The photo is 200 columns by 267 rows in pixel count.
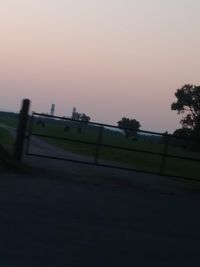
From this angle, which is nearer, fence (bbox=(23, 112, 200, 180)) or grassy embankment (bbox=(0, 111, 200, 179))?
fence (bbox=(23, 112, 200, 180))

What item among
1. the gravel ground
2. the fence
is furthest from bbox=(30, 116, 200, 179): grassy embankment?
the gravel ground

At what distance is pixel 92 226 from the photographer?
12.8 metres

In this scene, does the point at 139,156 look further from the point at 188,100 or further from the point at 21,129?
the point at 188,100

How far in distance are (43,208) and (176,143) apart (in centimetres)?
1328

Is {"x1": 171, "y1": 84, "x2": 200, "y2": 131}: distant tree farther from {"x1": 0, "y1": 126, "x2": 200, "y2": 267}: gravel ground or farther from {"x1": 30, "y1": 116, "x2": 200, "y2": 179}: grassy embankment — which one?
{"x1": 0, "y1": 126, "x2": 200, "y2": 267}: gravel ground

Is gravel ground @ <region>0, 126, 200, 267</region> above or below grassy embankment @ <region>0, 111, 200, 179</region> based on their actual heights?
below

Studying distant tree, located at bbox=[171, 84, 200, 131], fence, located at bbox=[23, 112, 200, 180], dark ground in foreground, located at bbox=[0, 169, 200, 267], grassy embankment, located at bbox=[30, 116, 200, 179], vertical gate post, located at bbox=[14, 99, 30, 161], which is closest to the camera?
dark ground in foreground, located at bbox=[0, 169, 200, 267]

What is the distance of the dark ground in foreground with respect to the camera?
10.2m

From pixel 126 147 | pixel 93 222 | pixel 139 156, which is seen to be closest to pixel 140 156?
pixel 139 156

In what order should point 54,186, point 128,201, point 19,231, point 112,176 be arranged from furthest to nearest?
point 112,176 → point 54,186 → point 128,201 → point 19,231

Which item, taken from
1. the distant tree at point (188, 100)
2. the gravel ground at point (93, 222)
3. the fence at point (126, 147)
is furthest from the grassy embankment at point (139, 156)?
the distant tree at point (188, 100)

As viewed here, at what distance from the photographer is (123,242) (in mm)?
11547

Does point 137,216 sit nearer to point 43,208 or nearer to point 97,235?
point 43,208

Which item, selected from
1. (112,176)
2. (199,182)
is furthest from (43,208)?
(199,182)
